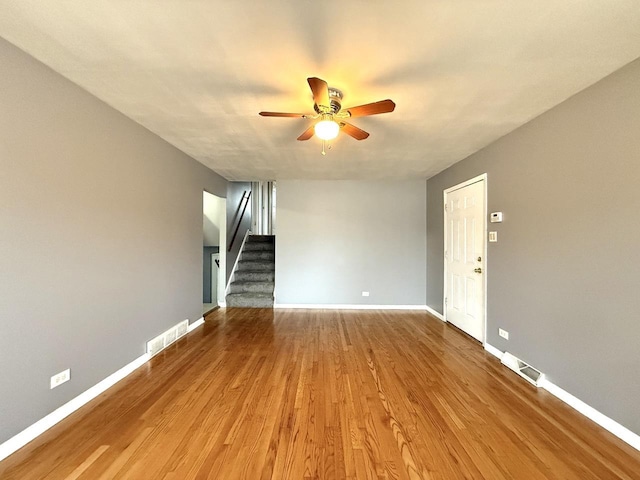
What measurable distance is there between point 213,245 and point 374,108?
5673mm

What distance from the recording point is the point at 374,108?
6.71 ft

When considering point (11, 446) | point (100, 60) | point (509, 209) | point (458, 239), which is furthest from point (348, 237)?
point (11, 446)

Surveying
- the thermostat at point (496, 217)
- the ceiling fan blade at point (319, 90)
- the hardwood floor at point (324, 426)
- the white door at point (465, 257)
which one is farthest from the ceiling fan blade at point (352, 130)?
the hardwood floor at point (324, 426)

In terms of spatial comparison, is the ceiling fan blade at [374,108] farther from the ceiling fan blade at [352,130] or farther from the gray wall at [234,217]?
the gray wall at [234,217]

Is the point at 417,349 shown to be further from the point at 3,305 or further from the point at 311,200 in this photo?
the point at 3,305

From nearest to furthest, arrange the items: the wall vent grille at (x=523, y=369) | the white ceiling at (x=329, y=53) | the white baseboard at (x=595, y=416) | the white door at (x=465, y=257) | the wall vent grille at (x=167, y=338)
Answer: the white ceiling at (x=329, y=53)
the white baseboard at (x=595, y=416)
the wall vent grille at (x=523, y=369)
the wall vent grille at (x=167, y=338)
the white door at (x=465, y=257)

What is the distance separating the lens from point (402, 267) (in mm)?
5508

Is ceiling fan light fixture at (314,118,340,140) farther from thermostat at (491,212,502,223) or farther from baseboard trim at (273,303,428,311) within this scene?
baseboard trim at (273,303,428,311)

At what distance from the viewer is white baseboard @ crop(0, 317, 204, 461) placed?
1.76m

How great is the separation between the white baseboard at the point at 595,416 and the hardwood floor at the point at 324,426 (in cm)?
6

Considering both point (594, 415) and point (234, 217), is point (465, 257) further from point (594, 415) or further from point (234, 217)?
point (234, 217)

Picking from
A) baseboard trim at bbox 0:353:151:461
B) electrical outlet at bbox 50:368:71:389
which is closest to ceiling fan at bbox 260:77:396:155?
electrical outlet at bbox 50:368:71:389

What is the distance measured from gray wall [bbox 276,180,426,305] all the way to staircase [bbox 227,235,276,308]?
0.59m

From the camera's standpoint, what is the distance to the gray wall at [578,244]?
1906 millimetres
